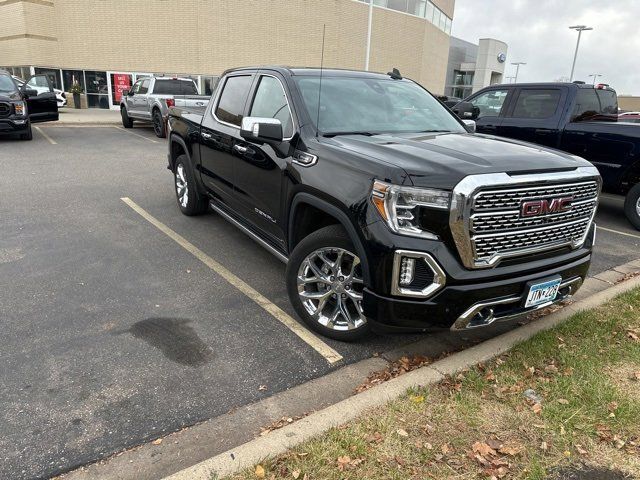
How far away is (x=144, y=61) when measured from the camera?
85.8 feet

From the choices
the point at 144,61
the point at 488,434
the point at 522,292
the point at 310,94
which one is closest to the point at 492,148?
the point at 522,292

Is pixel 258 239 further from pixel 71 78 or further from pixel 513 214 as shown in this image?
pixel 71 78

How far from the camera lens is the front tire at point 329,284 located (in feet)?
11.2

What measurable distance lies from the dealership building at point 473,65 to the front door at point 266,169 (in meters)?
54.6

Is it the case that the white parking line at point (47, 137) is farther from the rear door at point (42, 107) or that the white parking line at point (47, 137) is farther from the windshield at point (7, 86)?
the windshield at point (7, 86)

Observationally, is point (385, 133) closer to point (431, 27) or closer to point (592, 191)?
point (592, 191)

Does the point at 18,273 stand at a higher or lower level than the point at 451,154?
lower

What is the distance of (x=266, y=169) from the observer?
425 centimetres

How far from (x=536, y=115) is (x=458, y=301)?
6192 mm

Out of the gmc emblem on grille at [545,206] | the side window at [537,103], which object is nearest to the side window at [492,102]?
the side window at [537,103]

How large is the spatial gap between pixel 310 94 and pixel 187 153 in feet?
8.42

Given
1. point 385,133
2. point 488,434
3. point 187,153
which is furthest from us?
point 187,153

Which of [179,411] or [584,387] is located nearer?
[179,411]

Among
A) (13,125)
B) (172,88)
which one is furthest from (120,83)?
(13,125)
